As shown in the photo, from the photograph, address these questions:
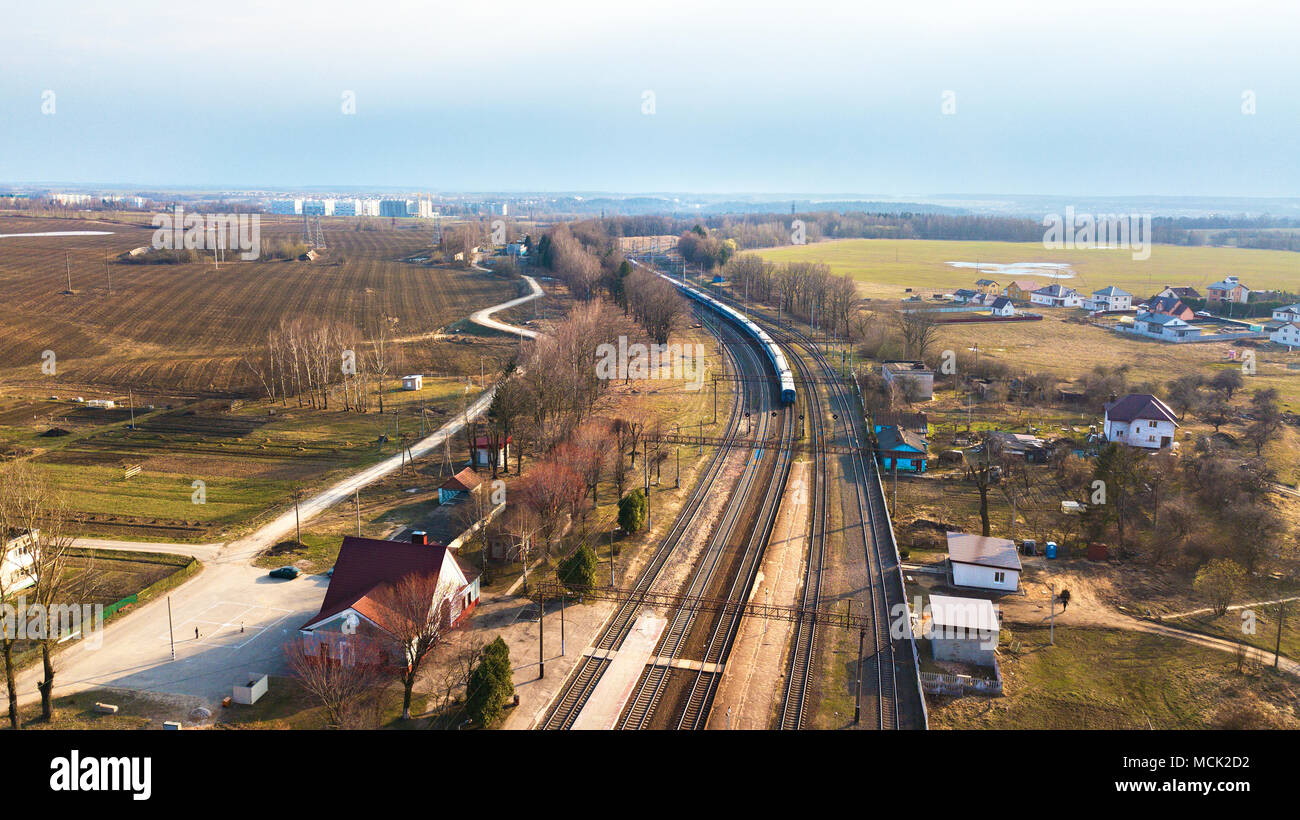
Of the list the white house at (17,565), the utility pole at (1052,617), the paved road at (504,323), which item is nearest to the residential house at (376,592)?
the white house at (17,565)

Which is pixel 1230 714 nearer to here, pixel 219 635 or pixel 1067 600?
pixel 1067 600

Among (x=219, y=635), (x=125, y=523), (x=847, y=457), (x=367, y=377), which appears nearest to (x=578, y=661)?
(x=219, y=635)

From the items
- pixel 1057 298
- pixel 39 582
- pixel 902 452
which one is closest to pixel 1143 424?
pixel 902 452

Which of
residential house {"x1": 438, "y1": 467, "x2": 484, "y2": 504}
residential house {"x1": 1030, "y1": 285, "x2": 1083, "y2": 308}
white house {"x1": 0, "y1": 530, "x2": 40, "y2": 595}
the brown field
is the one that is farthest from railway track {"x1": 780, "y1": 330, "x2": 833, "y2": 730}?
residential house {"x1": 1030, "y1": 285, "x2": 1083, "y2": 308}

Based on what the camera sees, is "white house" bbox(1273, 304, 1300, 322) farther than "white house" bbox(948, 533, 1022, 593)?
Yes

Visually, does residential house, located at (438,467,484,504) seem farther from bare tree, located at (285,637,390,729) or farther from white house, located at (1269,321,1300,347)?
white house, located at (1269,321,1300,347)

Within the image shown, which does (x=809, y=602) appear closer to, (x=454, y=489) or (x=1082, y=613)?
(x=1082, y=613)

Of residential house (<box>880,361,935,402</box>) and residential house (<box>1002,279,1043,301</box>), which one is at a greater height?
residential house (<box>1002,279,1043,301</box>)
